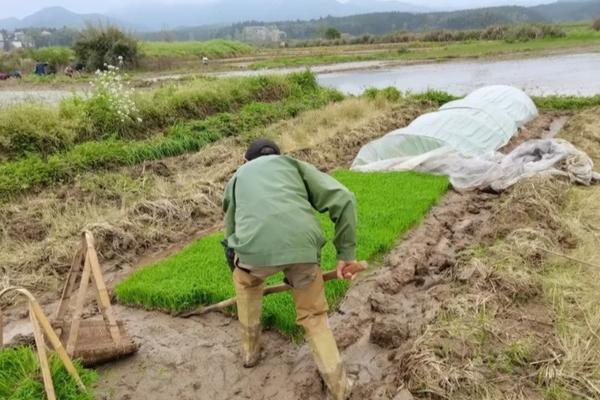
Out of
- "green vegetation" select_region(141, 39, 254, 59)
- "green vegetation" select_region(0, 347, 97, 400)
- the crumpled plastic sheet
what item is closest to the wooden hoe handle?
"green vegetation" select_region(0, 347, 97, 400)

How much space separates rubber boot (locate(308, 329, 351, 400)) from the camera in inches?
119

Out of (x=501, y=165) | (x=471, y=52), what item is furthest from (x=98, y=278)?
(x=471, y=52)

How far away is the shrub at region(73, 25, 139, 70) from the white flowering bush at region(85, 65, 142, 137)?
16158 millimetres

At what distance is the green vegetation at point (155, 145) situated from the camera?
23.7 ft

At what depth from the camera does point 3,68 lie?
27.6m

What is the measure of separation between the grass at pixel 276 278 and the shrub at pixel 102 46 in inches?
857

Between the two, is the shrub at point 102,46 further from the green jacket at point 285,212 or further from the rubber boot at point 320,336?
the rubber boot at point 320,336

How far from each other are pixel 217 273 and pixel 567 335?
9.12 ft

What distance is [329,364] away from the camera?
304cm

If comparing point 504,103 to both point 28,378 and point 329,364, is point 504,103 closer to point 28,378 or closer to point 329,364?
point 329,364

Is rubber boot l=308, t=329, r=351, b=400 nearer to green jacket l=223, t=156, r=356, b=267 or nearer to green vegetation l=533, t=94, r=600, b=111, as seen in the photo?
green jacket l=223, t=156, r=356, b=267

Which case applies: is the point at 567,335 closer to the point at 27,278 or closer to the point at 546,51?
the point at 27,278

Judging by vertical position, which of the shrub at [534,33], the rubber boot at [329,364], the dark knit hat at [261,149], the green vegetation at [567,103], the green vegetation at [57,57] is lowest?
the green vegetation at [567,103]

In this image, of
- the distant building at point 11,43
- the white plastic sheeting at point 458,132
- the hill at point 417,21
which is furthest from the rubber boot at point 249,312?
the hill at point 417,21
